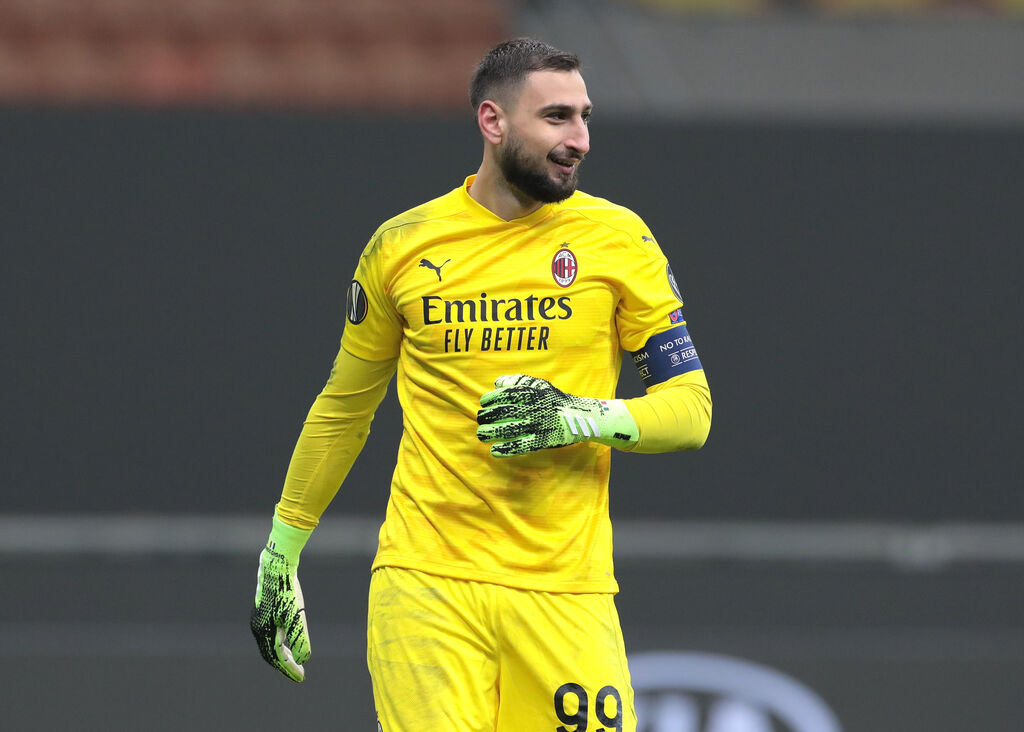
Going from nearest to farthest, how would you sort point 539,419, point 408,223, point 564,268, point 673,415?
point 539,419
point 673,415
point 564,268
point 408,223

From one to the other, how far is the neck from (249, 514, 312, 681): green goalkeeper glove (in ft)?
2.77

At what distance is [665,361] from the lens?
2.97 m

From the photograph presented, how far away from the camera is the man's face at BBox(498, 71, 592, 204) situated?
9.51 ft

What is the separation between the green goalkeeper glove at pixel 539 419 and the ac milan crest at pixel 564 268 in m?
0.26

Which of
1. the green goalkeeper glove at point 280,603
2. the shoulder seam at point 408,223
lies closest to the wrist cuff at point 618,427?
the shoulder seam at point 408,223

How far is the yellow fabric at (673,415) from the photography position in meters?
2.82

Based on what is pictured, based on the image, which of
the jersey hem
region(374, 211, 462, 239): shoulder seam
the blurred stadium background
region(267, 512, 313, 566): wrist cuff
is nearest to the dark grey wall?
the blurred stadium background

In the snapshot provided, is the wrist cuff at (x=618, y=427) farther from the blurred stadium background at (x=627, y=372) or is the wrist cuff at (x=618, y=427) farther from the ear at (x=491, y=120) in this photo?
the blurred stadium background at (x=627, y=372)

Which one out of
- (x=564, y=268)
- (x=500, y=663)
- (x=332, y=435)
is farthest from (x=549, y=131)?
(x=500, y=663)

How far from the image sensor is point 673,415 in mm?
2852

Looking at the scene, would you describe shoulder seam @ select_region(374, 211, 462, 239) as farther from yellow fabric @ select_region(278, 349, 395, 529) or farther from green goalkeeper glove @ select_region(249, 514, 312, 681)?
green goalkeeper glove @ select_region(249, 514, 312, 681)

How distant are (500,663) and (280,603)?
23.5 inches

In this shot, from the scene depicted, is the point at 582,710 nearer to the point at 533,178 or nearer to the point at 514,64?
the point at 533,178

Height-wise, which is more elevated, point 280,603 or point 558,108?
point 558,108
